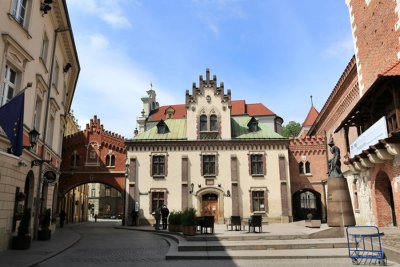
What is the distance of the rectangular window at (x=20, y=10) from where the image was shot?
1314 centimetres

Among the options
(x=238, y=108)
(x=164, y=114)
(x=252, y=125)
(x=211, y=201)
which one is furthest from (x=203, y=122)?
(x=164, y=114)

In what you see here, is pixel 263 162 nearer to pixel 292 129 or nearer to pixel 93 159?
pixel 93 159

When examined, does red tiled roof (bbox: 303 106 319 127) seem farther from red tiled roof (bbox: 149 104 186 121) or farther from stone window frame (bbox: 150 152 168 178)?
stone window frame (bbox: 150 152 168 178)

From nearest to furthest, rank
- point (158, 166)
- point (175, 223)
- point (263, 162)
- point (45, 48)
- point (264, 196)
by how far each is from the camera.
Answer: point (45, 48) → point (175, 223) → point (264, 196) → point (263, 162) → point (158, 166)

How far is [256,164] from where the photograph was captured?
32719 millimetres

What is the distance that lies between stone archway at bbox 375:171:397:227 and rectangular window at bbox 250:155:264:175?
1610 cm

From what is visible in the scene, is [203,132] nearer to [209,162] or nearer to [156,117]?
[209,162]

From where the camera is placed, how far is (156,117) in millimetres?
59062

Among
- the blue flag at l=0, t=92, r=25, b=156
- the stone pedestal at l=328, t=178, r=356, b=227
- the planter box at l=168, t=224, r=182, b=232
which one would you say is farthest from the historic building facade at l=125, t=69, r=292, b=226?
the blue flag at l=0, t=92, r=25, b=156

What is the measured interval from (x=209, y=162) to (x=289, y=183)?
Answer: 7.81m

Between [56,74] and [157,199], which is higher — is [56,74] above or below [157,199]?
above

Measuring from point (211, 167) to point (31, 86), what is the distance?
2149 centimetres

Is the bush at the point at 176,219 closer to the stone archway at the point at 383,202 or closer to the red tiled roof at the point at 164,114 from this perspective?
the stone archway at the point at 383,202

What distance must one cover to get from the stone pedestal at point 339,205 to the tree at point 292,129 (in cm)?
5552
